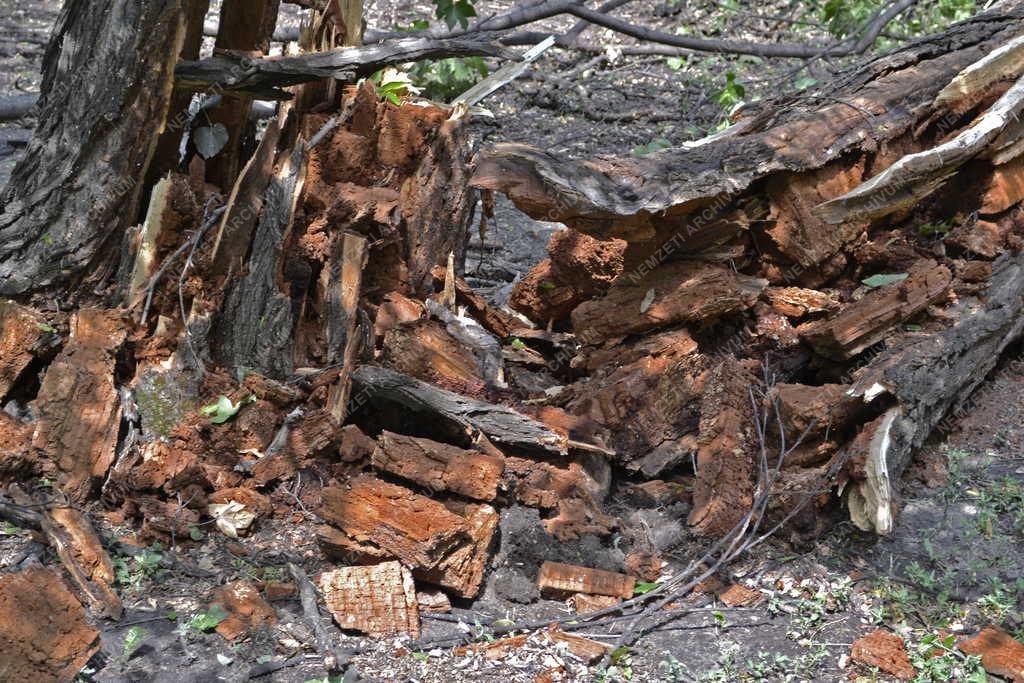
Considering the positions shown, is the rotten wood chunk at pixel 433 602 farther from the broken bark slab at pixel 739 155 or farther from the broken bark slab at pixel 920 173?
the broken bark slab at pixel 920 173

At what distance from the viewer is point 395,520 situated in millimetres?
3402

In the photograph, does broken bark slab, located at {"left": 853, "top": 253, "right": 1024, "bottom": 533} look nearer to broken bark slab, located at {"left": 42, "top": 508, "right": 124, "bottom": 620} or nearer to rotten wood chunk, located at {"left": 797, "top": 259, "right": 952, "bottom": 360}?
rotten wood chunk, located at {"left": 797, "top": 259, "right": 952, "bottom": 360}

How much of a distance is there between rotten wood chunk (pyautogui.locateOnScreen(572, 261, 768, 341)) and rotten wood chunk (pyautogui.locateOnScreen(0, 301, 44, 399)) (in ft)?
7.32

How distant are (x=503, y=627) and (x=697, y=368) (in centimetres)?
144

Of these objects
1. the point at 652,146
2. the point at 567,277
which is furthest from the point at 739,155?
the point at 652,146

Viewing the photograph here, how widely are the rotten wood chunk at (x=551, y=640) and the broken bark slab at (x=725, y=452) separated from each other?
0.69 metres

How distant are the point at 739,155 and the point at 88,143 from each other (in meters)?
2.58

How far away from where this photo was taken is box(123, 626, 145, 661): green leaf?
296cm

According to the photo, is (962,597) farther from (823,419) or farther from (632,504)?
(632,504)

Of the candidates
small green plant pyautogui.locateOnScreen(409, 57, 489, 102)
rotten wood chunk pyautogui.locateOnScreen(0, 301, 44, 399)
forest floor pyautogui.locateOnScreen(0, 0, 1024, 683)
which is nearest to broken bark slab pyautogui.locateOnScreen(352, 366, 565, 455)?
forest floor pyautogui.locateOnScreen(0, 0, 1024, 683)

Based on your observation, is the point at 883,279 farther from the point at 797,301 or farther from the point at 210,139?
the point at 210,139

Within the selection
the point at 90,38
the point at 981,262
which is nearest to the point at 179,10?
the point at 90,38

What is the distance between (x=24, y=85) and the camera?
7.60 metres

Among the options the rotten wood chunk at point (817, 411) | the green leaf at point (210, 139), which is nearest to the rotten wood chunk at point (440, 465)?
the rotten wood chunk at point (817, 411)
